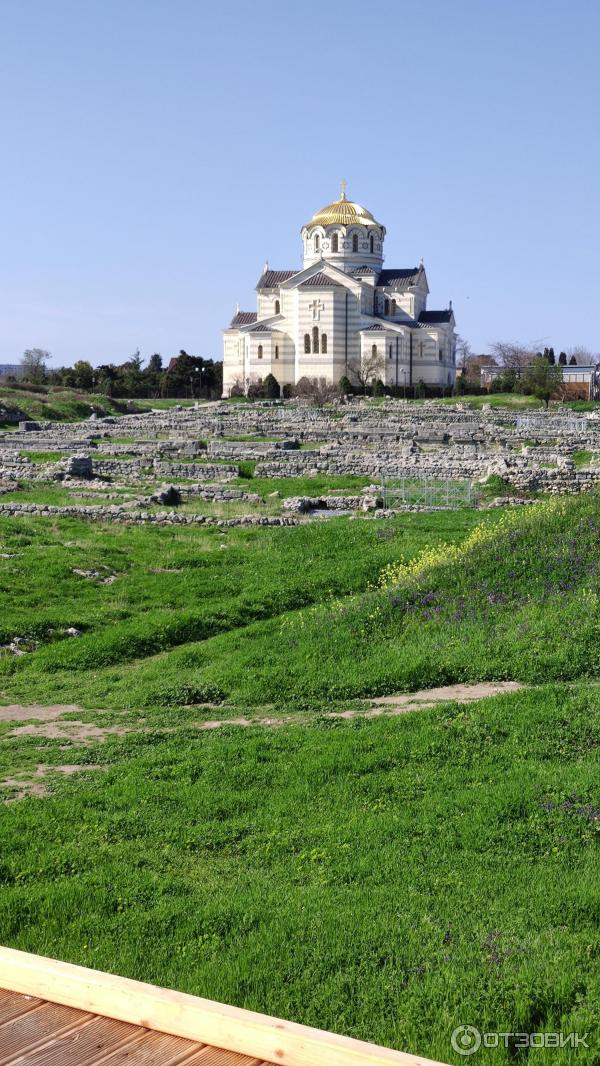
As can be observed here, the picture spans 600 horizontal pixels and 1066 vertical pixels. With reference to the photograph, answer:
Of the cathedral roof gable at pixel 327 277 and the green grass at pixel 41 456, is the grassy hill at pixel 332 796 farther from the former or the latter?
the cathedral roof gable at pixel 327 277

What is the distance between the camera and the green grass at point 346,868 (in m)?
5.62

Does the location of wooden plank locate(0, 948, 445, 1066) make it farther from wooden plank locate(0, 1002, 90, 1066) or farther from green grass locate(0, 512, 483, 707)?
green grass locate(0, 512, 483, 707)

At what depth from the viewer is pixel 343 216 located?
338 feet

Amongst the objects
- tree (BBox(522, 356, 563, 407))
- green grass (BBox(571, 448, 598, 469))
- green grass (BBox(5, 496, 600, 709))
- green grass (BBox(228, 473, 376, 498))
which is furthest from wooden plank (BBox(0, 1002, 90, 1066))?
tree (BBox(522, 356, 563, 407))

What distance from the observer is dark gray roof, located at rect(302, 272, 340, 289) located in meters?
95.7

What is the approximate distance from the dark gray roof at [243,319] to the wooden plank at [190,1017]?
10257 centimetres

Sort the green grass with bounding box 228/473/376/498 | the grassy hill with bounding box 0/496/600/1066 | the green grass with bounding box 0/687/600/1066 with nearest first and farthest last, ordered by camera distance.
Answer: the green grass with bounding box 0/687/600/1066
the grassy hill with bounding box 0/496/600/1066
the green grass with bounding box 228/473/376/498

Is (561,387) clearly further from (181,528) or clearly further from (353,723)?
(353,723)

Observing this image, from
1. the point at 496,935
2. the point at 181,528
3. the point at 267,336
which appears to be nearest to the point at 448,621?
the point at 496,935

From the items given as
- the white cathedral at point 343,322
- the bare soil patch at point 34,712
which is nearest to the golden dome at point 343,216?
the white cathedral at point 343,322

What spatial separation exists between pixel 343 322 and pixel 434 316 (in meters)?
11.8

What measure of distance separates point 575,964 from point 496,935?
52 centimetres

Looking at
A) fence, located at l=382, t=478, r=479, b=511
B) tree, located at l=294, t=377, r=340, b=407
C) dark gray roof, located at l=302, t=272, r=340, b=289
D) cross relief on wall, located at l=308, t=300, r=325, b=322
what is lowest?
fence, located at l=382, t=478, r=479, b=511

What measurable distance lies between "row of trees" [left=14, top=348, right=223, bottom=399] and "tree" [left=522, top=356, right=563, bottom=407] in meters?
31.5
